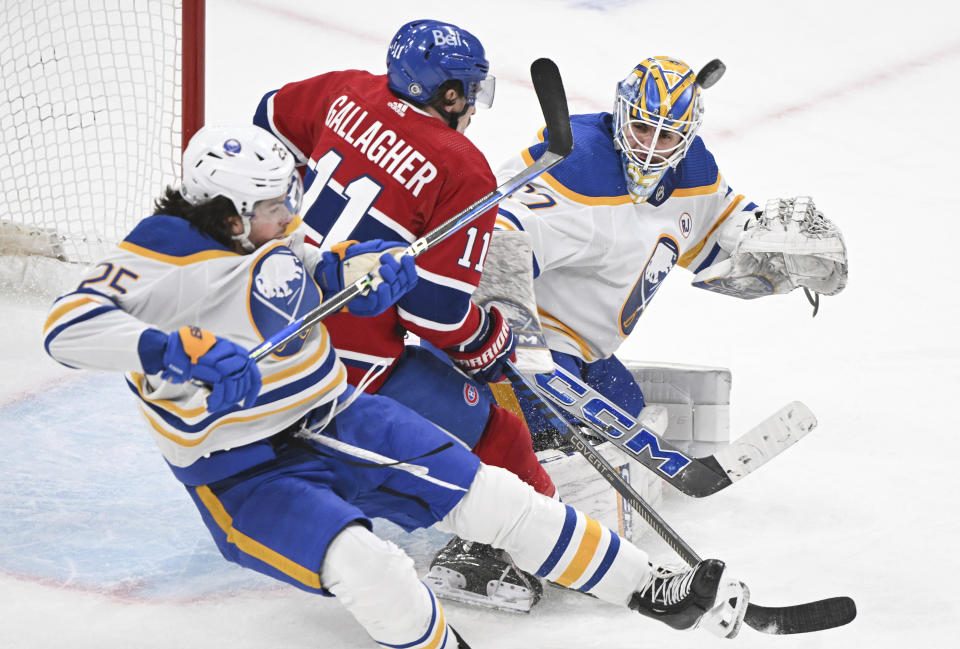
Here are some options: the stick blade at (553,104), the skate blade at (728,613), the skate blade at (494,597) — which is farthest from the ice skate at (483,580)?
the stick blade at (553,104)

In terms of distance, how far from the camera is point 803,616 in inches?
81.3

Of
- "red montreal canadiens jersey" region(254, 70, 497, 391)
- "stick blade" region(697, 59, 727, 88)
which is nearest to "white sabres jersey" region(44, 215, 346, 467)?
"red montreal canadiens jersey" region(254, 70, 497, 391)

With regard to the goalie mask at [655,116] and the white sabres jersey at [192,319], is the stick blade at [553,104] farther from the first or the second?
the white sabres jersey at [192,319]

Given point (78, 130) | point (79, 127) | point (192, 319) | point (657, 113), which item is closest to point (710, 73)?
point (657, 113)

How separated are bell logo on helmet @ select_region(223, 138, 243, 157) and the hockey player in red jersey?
19.3 inches

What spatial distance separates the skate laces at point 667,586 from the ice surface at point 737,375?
0.59ft

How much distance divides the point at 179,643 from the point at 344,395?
0.56 meters

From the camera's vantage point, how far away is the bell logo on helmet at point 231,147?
1775 millimetres

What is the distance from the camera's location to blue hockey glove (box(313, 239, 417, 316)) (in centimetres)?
188

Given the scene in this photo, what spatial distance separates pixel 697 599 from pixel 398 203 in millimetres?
907

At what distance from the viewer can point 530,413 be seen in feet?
8.86

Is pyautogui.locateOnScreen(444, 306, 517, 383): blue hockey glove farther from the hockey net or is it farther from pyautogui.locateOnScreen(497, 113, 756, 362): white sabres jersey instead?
the hockey net

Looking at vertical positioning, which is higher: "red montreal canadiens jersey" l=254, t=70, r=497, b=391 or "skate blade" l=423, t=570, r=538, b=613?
"red montreal canadiens jersey" l=254, t=70, r=497, b=391

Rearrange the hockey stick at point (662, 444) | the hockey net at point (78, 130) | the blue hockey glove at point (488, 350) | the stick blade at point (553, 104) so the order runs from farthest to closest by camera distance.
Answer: the hockey net at point (78, 130)
the hockey stick at point (662, 444)
the blue hockey glove at point (488, 350)
the stick blade at point (553, 104)
